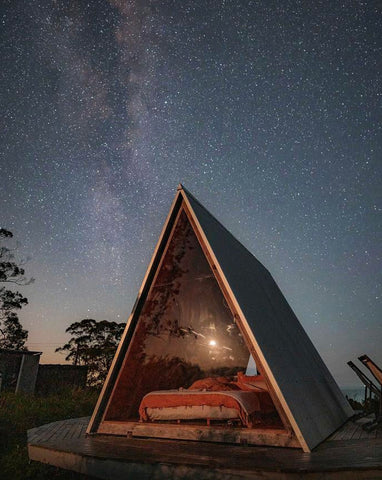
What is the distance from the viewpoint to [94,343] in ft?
76.8

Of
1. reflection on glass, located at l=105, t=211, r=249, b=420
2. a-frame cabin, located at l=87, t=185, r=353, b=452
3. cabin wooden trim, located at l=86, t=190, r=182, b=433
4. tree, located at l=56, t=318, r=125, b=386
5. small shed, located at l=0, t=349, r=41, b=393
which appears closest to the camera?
a-frame cabin, located at l=87, t=185, r=353, b=452

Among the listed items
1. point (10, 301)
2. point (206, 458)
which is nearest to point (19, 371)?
point (10, 301)

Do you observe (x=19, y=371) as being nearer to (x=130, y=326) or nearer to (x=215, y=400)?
(x=130, y=326)

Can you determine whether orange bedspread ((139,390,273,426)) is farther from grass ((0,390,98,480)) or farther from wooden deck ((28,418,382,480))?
grass ((0,390,98,480))

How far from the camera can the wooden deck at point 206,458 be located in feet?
9.07

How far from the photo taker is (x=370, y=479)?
2607 millimetres

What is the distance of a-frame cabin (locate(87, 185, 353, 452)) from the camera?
13.1 ft

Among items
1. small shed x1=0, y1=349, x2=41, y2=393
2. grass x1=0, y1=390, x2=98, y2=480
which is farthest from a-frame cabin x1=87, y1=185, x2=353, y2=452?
small shed x1=0, y1=349, x2=41, y2=393

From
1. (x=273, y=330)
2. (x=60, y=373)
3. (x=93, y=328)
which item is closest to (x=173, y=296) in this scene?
(x=273, y=330)

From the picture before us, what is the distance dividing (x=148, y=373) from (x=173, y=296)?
132 cm

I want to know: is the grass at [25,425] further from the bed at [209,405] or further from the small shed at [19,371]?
the small shed at [19,371]

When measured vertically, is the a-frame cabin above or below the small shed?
below

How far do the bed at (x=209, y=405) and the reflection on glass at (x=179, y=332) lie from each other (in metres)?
0.47

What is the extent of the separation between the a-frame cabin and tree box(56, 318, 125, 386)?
16345mm
